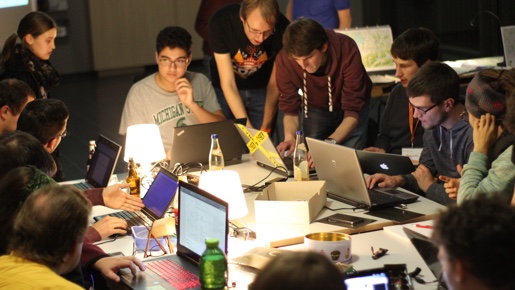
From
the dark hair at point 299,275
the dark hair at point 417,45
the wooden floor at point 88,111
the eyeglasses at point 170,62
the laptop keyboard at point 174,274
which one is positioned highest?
the dark hair at point 417,45

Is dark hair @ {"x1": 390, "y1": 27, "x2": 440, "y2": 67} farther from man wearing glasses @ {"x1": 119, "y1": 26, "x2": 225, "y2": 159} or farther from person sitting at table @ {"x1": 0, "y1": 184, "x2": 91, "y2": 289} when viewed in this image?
person sitting at table @ {"x1": 0, "y1": 184, "x2": 91, "y2": 289}

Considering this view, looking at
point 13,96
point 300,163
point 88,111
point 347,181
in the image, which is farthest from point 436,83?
point 88,111

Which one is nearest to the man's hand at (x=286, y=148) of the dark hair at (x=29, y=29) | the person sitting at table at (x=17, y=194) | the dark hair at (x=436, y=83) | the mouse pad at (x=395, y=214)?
the dark hair at (x=436, y=83)

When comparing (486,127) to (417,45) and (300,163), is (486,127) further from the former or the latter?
(417,45)

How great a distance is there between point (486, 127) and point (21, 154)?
1.96m

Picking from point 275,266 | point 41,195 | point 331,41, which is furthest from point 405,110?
point 275,266

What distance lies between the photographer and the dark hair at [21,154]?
10.8 ft

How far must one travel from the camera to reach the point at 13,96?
15.3ft

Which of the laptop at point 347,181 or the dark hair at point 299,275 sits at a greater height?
the dark hair at point 299,275

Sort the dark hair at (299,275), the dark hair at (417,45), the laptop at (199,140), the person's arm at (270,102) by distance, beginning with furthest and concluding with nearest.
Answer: the person's arm at (270,102) < the dark hair at (417,45) < the laptop at (199,140) < the dark hair at (299,275)

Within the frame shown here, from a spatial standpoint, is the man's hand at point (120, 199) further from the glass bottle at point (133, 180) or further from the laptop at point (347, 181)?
the laptop at point (347, 181)

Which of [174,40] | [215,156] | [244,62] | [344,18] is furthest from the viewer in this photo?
[344,18]

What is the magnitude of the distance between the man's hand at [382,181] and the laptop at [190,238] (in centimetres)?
121

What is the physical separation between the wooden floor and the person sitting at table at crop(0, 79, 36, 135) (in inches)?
110
